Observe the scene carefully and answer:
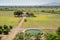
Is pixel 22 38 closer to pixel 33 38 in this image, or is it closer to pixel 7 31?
pixel 33 38

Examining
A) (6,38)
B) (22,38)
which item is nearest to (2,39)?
(6,38)

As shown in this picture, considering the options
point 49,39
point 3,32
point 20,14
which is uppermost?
point 49,39

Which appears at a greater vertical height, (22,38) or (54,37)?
(54,37)

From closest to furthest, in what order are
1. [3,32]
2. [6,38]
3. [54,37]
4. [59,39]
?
[59,39] → [54,37] → [6,38] → [3,32]

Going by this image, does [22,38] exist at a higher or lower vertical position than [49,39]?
lower

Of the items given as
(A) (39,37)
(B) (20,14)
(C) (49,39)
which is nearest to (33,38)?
(A) (39,37)

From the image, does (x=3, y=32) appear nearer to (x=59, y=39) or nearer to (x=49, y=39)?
(x=49, y=39)

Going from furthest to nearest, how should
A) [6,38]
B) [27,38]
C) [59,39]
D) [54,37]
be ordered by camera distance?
[6,38]
[27,38]
[54,37]
[59,39]

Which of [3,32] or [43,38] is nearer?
[43,38]

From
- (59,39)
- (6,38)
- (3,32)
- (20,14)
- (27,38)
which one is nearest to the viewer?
(59,39)

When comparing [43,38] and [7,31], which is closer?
[43,38]
